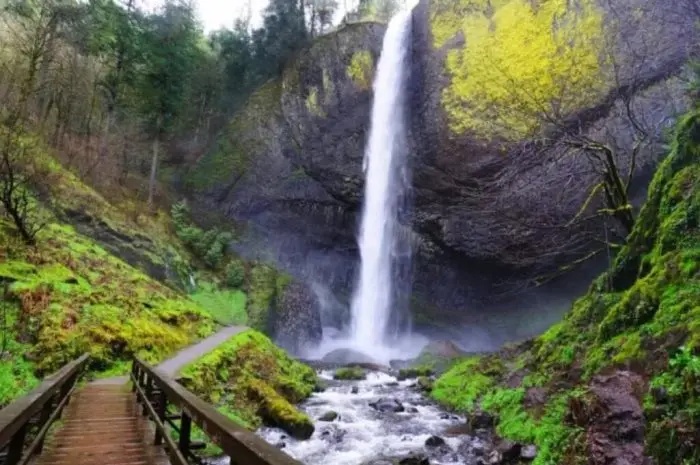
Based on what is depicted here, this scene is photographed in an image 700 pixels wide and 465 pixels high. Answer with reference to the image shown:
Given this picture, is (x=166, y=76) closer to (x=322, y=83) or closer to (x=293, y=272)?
(x=322, y=83)

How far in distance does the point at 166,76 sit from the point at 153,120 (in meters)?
2.57

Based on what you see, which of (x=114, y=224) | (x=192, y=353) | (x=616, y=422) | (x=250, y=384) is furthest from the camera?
(x=114, y=224)

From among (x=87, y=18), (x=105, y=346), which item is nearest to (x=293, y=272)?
(x=87, y=18)

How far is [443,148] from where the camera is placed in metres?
23.0

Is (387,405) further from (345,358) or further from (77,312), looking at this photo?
(345,358)

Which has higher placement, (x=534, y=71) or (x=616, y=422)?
(x=534, y=71)

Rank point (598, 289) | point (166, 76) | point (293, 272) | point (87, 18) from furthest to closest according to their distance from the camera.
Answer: point (293, 272)
point (166, 76)
point (87, 18)
point (598, 289)

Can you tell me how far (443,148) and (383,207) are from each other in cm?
521

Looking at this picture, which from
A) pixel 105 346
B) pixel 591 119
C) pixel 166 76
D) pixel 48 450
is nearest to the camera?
pixel 48 450

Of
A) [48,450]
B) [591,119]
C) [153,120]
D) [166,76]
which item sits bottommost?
[48,450]

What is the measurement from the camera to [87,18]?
2142cm

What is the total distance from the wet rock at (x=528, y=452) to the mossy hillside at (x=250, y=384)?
404cm

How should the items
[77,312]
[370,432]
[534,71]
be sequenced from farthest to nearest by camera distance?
1. [534,71]
2. [77,312]
3. [370,432]

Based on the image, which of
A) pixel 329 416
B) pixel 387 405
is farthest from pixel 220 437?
pixel 387 405
